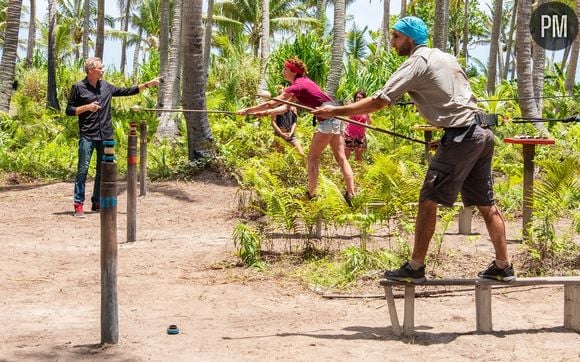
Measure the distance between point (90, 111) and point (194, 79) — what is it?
161 inches

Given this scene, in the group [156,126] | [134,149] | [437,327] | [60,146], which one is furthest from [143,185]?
[437,327]

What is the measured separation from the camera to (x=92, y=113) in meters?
11.0

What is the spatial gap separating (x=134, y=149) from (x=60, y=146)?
7.99 m

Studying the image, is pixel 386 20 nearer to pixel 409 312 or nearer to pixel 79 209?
pixel 79 209

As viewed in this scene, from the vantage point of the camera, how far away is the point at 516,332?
19.2 ft

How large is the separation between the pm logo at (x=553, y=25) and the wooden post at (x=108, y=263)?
14.3 m

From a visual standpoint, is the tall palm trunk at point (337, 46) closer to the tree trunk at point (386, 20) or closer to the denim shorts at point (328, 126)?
the denim shorts at point (328, 126)

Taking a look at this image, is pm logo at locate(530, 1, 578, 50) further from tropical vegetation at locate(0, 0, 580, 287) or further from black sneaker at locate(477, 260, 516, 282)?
black sneaker at locate(477, 260, 516, 282)

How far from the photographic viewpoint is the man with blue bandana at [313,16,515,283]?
220 inches

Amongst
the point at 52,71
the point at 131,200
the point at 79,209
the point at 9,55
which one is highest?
the point at 52,71

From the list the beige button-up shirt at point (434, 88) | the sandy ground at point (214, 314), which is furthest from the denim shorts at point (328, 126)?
the beige button-up shirt at point (434, 88)

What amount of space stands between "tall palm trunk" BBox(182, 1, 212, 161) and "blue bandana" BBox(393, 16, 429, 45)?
923cm

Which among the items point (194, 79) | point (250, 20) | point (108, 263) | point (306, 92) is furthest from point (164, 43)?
point (250, 20)

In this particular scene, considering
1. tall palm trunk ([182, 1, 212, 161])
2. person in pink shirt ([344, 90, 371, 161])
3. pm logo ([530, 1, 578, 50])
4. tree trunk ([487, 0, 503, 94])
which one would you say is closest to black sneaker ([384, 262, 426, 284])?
person in pink shirt ([344, 90, 371, 161])
